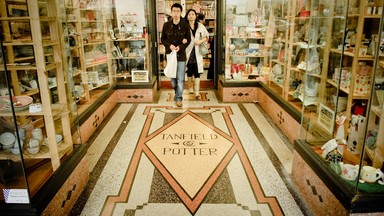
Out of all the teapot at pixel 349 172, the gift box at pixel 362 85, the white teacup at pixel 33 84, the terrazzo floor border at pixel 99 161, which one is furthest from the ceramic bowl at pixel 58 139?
the gift box at pixel 362 85

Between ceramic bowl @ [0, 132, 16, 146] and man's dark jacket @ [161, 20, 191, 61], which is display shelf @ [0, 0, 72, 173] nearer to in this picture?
ceramic bowl @ [0, 132, 16, 146]

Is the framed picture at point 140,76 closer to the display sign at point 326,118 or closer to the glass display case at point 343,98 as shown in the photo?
the glass display case at point 343,98

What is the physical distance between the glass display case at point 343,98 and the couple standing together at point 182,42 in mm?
2575

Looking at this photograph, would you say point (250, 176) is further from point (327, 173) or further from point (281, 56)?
point (281, 56)

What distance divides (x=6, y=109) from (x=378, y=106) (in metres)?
2.91

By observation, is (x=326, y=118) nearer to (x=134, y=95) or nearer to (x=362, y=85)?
(x=362, y=85)

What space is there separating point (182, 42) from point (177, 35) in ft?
0.48

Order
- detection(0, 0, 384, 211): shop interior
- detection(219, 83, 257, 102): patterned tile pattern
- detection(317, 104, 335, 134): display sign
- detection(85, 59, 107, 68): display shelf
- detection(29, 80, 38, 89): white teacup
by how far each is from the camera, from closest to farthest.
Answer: detection(0, 0, 384, 211): shop interior
detection(317, 104, 335, 134): display sign
detection(29, 80, 38, 89): white teacup
detection(85, 59, 107, 68): display shelf
detection(219, 83, 257, 102): patterned tile pattern

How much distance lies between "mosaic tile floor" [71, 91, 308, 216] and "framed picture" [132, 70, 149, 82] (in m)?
1.03

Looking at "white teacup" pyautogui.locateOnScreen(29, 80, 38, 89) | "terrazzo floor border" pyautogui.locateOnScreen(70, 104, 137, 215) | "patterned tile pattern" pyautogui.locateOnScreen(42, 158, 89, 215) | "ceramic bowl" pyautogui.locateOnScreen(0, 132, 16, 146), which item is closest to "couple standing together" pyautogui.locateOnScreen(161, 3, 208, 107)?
"terrazzo floor border" pyautogui.locateOnScreen(70, 104, 137, 215)

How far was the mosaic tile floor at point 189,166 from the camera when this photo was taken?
2.62 m

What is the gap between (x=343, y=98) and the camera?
130 inches

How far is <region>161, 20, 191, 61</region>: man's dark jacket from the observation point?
5.28 metres

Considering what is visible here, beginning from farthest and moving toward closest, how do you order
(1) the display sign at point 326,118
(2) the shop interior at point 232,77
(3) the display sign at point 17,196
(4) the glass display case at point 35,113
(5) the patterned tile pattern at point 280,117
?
(5) the patterned tile pattern at point 280,117 < (1) the display sign at point 326,118 < (2) the shop interior at point 232,77 < (4) the glass display case at point 35,113 < (3) the display sign at point 17,196
